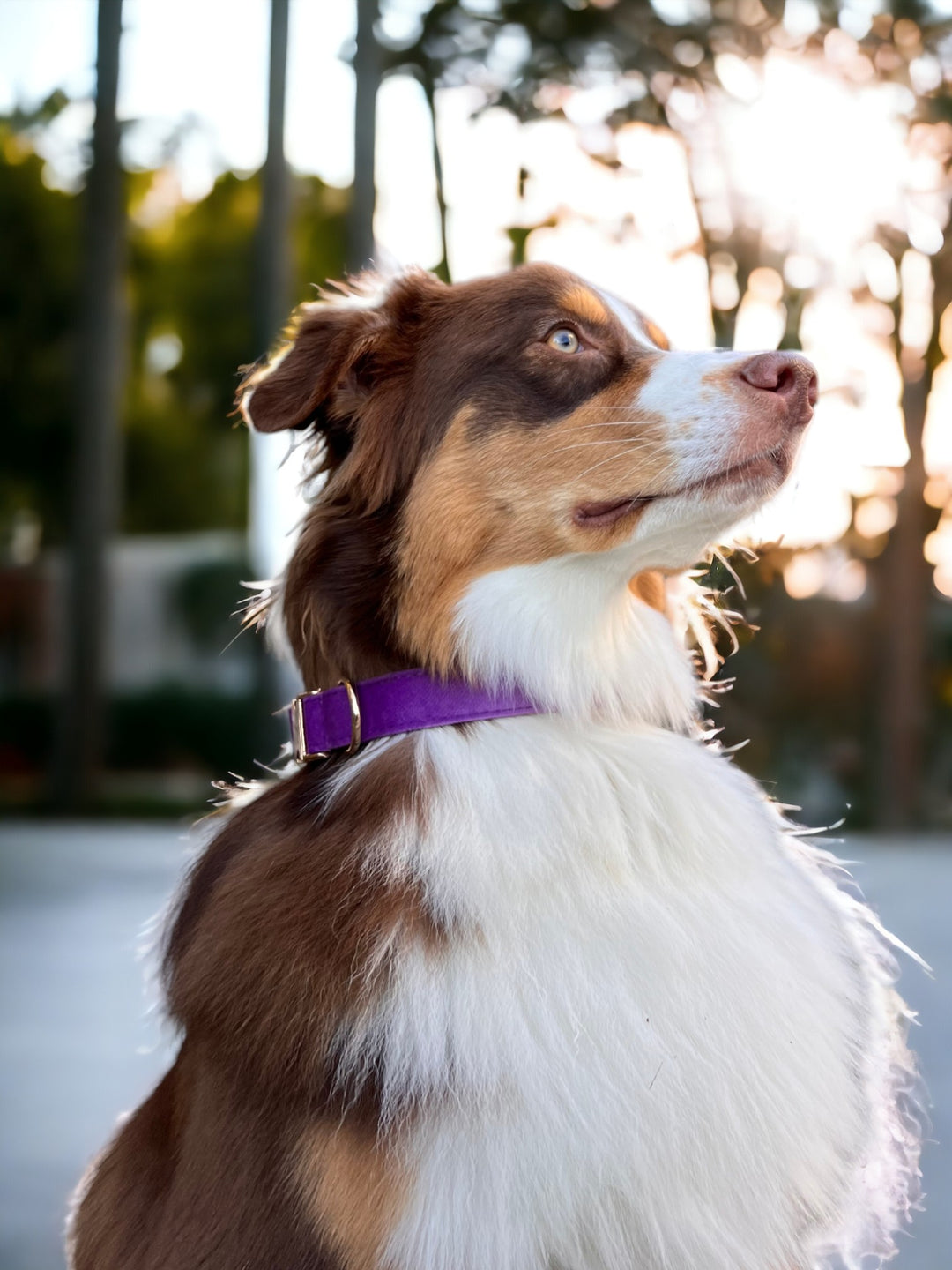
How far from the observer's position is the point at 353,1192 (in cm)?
178

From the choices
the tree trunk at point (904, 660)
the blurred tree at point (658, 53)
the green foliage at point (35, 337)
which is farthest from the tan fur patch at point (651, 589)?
the green foliage at point (35, 337)

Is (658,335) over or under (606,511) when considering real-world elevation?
over

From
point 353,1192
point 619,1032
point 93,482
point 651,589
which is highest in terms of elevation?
point 93,482

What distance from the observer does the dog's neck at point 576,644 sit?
2166mm

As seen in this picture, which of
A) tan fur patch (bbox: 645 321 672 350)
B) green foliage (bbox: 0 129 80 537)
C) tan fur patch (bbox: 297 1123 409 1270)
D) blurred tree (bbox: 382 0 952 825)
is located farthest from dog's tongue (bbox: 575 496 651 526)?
green foliage (bbox: 0 129 80 537)

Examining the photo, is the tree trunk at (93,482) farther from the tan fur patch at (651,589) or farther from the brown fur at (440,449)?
the tan fur patch at (651,589)

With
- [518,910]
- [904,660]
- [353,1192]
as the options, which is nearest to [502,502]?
[518,910]

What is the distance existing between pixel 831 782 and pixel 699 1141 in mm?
9786

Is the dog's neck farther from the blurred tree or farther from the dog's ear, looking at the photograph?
the blurred tree

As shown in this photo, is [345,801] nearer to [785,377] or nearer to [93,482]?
[785,377]

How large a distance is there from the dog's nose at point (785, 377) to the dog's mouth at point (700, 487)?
2.5 inches

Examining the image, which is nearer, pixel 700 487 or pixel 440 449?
pixel 700 487

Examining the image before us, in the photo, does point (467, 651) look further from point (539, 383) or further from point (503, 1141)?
point (503, 1141)

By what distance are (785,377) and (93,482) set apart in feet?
36.9
